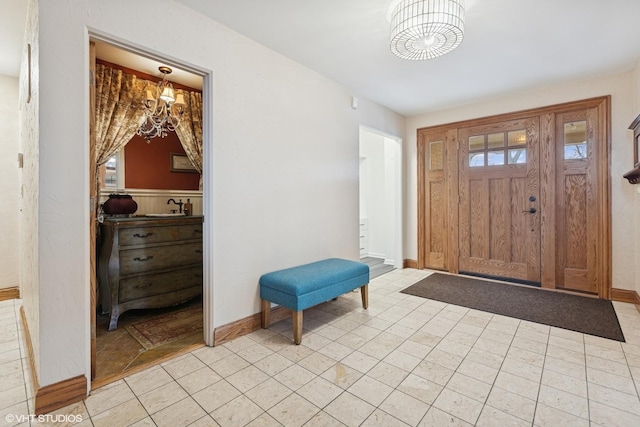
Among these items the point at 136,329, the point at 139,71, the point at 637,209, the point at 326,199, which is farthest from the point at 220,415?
the point at 637,209

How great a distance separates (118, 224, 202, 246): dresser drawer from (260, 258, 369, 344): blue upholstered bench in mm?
1042

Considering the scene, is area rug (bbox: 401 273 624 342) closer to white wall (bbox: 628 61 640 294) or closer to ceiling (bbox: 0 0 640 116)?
white wall (bbox: 628 61 640 294)

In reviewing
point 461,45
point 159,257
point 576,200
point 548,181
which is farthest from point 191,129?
point 576,200

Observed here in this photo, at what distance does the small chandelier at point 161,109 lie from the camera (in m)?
2.90

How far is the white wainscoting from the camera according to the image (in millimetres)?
3166

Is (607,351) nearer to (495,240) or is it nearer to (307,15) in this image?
(495,240)

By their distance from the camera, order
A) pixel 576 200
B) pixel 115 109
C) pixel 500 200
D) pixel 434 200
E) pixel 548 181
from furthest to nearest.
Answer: pixel 434 200
pixel 500 200
pixel 548 181
pixel 576 200
pixel 115 109

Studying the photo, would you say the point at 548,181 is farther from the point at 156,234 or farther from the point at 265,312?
the point at 156,234

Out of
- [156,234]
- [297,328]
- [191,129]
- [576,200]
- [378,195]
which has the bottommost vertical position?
[297,328]

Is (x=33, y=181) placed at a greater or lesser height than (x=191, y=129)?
lesser

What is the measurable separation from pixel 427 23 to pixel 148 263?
9.76 feet

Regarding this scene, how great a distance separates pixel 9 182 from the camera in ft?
10.8

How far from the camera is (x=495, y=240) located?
4.07 metres
